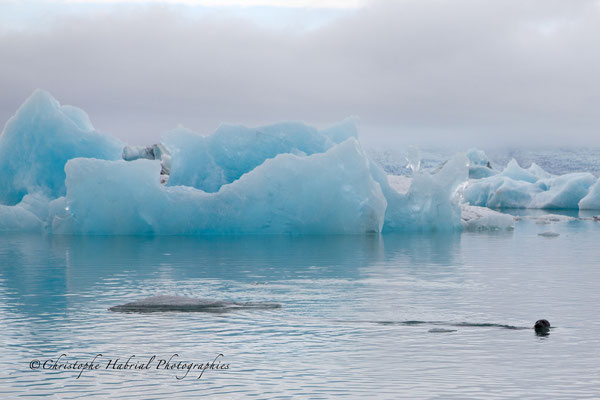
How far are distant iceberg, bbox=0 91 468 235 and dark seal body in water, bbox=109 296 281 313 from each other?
13.2 meters

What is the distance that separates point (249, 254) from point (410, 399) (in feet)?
44.3

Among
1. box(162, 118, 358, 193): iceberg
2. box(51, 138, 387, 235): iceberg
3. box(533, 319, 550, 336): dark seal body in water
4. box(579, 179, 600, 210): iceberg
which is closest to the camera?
box(533, 319, 550, 336): dark seal body in water

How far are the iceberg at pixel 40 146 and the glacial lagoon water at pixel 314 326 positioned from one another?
10799 mm

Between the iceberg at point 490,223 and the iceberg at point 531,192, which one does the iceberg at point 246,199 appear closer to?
the iceberg at point 490,223

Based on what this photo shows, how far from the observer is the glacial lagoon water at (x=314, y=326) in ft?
22.2

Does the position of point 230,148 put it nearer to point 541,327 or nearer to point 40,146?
point 40,146

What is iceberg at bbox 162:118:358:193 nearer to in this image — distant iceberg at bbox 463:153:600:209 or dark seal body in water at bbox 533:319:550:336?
dark seal body in water at bbox 533:319:550:336

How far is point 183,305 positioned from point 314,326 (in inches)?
75.3

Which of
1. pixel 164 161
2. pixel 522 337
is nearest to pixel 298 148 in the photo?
pixel 164 161

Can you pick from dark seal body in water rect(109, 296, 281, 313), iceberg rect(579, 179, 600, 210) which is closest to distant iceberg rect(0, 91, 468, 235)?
dark seal body in water rect(109, 296, 281, 313)

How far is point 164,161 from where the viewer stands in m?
41.4

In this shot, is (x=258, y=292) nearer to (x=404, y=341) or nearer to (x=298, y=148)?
(x=404, y=341)

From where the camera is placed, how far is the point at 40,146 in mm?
29047

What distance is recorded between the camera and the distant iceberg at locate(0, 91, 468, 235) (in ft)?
79.4
